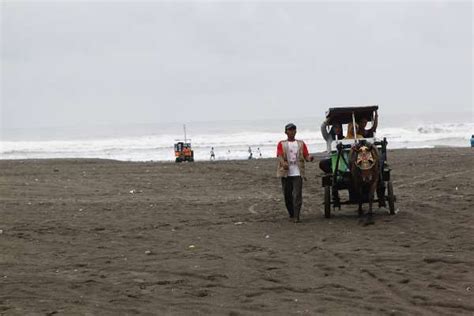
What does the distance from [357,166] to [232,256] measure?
10.6 feet

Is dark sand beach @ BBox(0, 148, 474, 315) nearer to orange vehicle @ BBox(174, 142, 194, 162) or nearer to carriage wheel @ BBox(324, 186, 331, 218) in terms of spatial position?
carriage wheel @ BBox(324, 186, 331, 218)

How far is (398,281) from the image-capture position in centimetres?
677

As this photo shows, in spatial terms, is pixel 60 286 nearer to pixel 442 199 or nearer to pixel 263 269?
pixel 263 269

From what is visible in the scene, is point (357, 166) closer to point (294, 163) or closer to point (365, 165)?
point (365, 165)

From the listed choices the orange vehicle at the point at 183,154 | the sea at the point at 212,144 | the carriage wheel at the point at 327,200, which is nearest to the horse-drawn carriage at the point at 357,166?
the carriage wheel at the point at 327,200

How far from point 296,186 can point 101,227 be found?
367 centimetres

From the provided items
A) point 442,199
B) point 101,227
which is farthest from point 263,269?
point 442,199

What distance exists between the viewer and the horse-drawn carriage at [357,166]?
10461 millimetres

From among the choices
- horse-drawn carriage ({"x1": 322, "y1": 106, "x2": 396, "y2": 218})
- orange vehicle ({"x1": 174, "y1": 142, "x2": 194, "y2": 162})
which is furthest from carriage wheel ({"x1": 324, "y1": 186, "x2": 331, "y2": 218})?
orange vehicle ({"x1": 174, "y1": 142, "x2": 194, "y2": 162})

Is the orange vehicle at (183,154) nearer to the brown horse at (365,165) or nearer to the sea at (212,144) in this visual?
the sea at (212,144)

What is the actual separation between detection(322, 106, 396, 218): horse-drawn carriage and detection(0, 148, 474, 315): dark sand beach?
0.44 meters

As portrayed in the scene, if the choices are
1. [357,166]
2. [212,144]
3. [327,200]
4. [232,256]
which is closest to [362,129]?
[357,166]

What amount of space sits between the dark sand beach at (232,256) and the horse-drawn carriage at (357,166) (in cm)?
44

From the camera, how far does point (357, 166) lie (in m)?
10.5
